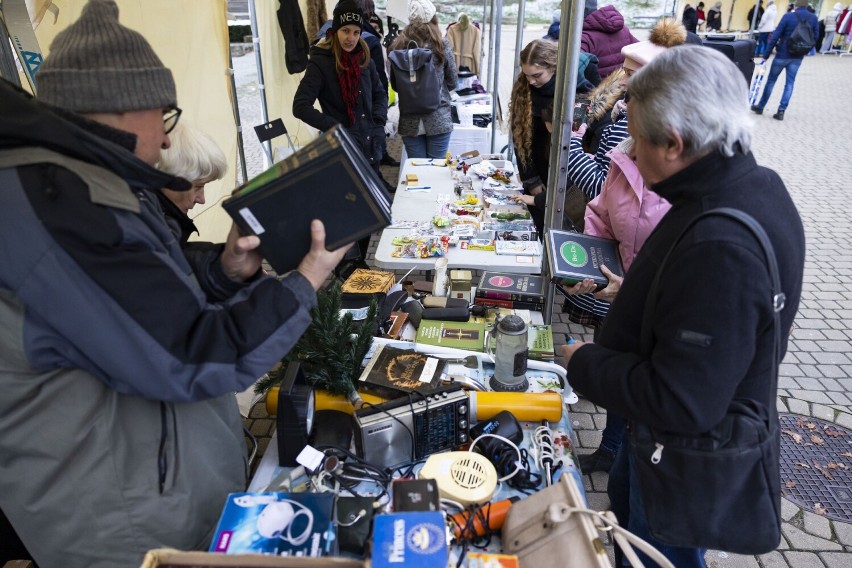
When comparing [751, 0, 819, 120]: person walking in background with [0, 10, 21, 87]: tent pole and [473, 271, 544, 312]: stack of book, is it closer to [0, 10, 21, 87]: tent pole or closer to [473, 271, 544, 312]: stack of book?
[473, 271, 544, 312]: stack of book

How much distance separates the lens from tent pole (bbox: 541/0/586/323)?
255cm

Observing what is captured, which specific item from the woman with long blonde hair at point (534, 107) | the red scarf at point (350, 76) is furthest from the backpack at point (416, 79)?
the woman with long blonde hair at point (534, 107)

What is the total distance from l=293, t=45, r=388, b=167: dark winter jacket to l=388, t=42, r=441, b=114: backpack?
0.25m

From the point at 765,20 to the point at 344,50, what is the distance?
15042 mm

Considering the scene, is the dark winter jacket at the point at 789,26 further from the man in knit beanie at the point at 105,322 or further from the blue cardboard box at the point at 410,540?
the blue cardboard box at the point at 410,540

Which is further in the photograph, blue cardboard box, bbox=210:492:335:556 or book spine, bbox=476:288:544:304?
book spine, bbox=476:288:544:304

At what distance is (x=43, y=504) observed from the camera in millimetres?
1218

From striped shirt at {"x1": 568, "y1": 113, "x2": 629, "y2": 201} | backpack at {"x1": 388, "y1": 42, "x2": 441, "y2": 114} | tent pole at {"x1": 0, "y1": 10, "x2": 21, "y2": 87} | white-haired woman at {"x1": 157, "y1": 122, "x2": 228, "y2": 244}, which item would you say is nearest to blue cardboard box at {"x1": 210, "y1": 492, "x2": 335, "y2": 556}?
white-haired woman at {"x1": 157, "y1": 122, "x2": 228, "y2": 244}

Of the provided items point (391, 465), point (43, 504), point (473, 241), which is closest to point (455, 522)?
point (391, 465)

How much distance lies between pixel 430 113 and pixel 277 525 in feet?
15.5

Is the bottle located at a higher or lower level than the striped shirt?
lower

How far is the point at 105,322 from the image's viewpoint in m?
1.05

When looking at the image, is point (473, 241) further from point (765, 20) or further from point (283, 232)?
point (765, 20)

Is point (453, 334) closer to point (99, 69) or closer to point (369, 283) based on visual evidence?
point (369, 283)
